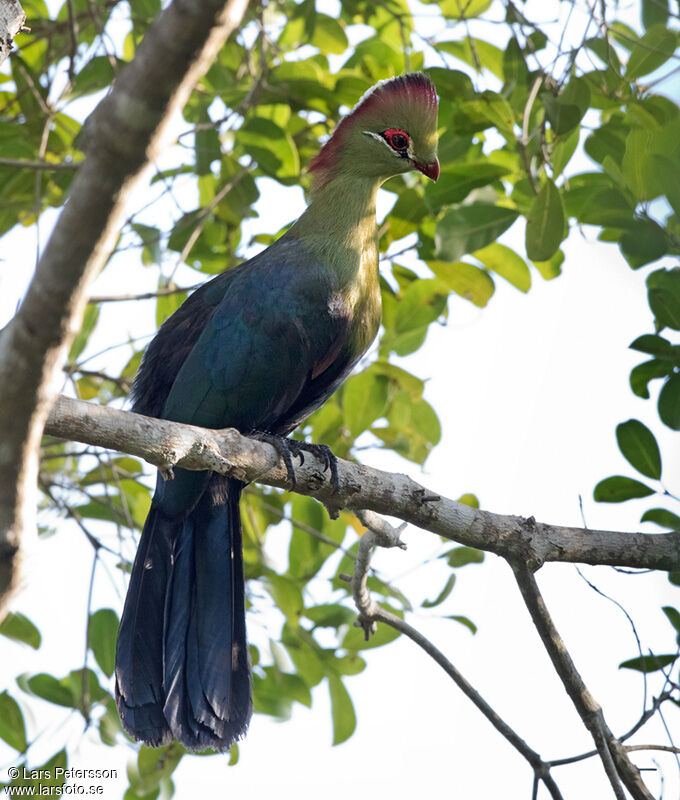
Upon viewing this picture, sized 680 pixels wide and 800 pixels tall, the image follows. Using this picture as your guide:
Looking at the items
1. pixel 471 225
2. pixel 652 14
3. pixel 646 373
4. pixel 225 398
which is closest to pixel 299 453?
pixel 225 398

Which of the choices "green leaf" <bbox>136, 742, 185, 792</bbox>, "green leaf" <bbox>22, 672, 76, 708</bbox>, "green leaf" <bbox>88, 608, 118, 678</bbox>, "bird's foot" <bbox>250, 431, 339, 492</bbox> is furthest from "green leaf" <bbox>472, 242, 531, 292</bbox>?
"green leaf" <bbox>22, 672, 76, 708</bbox>

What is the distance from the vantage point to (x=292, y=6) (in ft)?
12.7

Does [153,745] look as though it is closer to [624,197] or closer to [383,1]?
[624,197]

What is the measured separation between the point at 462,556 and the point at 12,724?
5.21 feet

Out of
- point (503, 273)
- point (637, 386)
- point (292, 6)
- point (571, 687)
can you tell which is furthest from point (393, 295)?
point (571, 687)

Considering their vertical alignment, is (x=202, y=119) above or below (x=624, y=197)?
above

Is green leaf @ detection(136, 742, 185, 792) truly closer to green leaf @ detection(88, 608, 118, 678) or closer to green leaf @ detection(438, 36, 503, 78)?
green leaf @ detection(88, 608, 118, 678)

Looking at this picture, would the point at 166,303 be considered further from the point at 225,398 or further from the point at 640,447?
the point at 640,447

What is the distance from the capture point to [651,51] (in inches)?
108

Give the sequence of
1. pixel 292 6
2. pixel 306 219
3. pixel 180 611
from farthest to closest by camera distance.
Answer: pixel 292 6
pixel 306 219
pixel 180 611

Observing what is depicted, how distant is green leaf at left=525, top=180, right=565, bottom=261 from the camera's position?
263 centimetres

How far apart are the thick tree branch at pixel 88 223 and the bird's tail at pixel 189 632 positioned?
5.48 feet

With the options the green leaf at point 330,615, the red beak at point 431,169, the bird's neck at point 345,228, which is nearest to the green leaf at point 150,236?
the bird's neck at point 345,228

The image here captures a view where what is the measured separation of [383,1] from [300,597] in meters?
2.27
